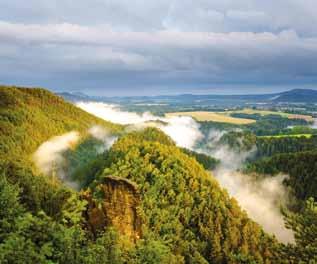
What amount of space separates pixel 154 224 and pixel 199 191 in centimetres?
2598

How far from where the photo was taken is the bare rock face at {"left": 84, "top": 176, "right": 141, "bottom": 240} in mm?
50281

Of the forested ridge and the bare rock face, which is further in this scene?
the bare rock face

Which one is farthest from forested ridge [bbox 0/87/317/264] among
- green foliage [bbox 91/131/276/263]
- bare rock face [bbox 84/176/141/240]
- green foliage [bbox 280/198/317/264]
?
bare rock face [bbox 84/176/141/240]

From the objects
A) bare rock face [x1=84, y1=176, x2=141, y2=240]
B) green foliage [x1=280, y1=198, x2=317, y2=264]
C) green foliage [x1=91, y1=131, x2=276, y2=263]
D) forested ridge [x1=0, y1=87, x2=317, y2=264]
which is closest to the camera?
forested ridge [x1=0, y1=87, x2=317, y2=264]

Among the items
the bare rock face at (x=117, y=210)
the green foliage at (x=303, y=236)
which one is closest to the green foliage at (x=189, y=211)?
the green foliage at (x=303, y=236)

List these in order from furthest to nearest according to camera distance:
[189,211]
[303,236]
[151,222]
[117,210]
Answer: [189,211] → [151,222] → [117,210] → [303,236]

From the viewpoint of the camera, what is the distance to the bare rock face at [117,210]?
165ft

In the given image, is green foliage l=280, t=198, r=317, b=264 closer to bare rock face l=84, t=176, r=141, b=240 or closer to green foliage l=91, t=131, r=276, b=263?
bare rock face l=84, t=176, r=141, b=240

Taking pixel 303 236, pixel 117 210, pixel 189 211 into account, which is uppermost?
pixel 117 210

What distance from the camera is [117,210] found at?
51.0 m

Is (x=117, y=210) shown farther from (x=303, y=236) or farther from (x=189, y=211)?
(x=189, y=211)

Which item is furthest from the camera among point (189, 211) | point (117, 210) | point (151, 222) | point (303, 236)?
point (189, 211)

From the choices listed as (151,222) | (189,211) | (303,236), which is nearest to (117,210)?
(303,236)

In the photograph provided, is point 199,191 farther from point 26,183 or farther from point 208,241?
point 26,183
